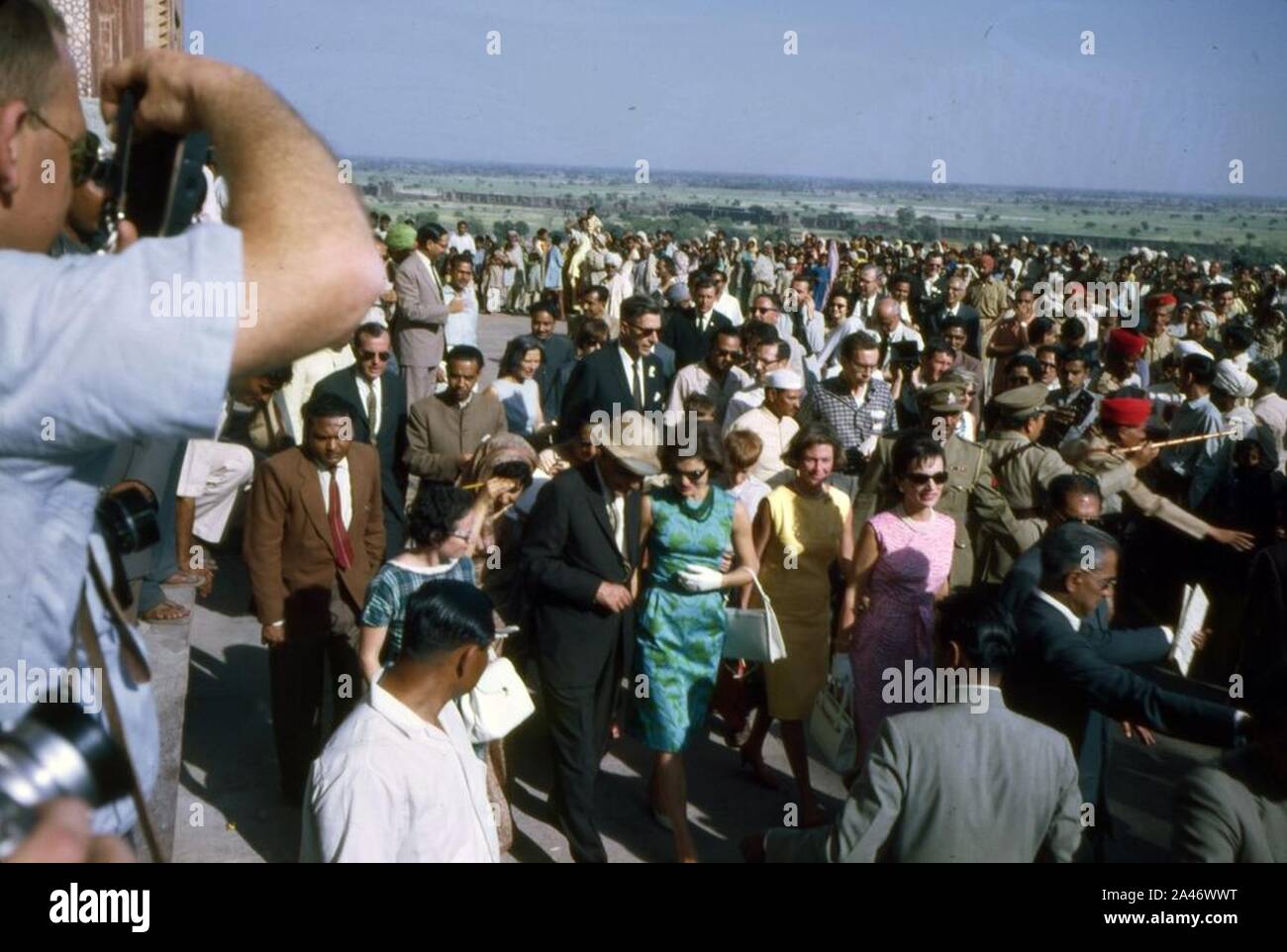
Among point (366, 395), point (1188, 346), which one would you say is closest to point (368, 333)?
point (366, 395)

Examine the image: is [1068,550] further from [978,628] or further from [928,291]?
[928,291]

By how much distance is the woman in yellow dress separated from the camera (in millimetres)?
6207

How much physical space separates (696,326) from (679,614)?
6141 mm

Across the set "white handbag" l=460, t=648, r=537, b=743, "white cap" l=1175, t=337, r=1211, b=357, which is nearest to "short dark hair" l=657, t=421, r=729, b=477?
"white handbag" l=460, t=648, r=537, b=743

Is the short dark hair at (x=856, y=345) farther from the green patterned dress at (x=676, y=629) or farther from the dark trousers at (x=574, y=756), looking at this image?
the dark trousers at (x=574, y=756)

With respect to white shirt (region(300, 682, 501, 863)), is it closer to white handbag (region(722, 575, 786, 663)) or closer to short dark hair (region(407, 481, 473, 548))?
short dark hair (region(407, 481, 473, 548))

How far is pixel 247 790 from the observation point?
6137 mm

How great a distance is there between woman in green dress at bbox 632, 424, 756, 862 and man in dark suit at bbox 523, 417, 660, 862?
0.16 m

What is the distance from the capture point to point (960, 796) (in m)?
3.31

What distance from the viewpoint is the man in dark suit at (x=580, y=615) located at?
5.50m

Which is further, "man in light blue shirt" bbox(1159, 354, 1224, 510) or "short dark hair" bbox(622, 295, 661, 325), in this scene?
"short dark hair" bbox(622, 295, 661, 325)

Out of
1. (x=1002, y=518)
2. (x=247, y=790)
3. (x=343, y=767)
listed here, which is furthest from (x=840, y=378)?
(x=343, y=767)

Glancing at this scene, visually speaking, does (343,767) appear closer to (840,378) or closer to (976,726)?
(976,726)

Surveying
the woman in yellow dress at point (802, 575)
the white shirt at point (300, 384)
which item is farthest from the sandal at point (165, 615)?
the woman in yellow dress at point (802, 575)
